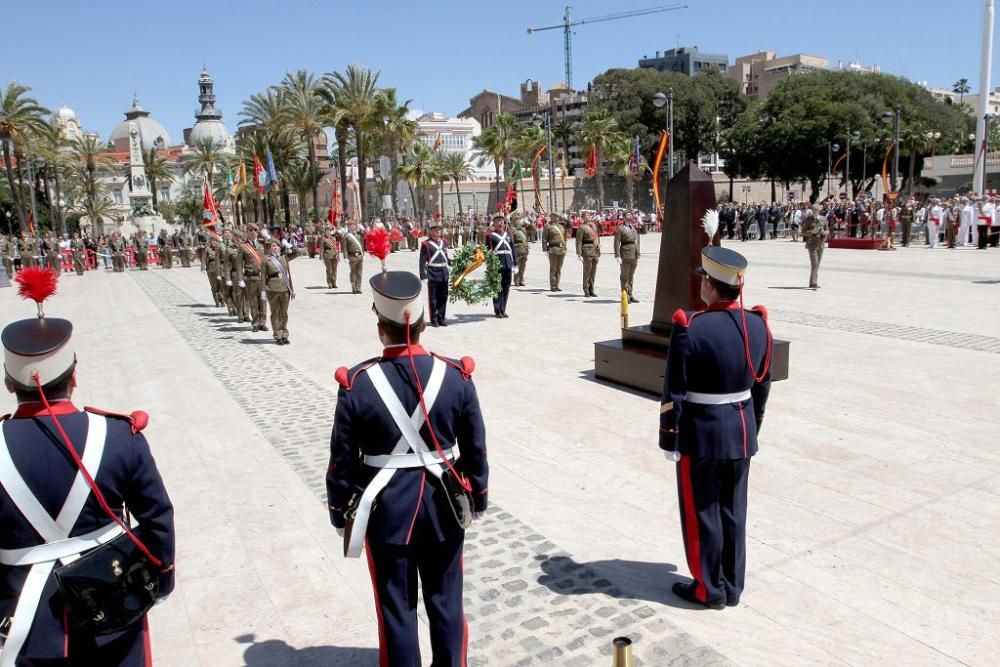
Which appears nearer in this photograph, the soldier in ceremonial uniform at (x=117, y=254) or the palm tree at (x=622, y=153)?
the soldier in ceremonial uniform at (x=117, y=254)

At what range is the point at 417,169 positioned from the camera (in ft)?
202

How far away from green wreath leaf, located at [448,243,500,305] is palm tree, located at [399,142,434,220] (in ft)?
152

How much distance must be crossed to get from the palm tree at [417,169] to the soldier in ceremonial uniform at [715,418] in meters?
56.5

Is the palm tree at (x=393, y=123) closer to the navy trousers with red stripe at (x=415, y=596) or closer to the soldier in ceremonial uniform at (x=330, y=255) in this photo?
the soldier in ceremonial uniform at (x=330, y=255)

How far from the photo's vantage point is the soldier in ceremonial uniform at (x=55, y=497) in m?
2.59

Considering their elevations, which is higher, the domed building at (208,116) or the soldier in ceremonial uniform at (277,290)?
the domed building at (208,116)

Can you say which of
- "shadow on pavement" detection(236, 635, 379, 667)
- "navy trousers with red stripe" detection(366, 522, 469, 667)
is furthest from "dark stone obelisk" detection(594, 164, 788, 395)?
"navy trousers with red stripe" detection(366, 522, 469, 667)

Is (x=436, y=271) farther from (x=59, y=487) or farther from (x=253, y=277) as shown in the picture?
(x=59, y=487)

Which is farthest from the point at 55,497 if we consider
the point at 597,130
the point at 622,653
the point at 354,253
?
the point at 597,130

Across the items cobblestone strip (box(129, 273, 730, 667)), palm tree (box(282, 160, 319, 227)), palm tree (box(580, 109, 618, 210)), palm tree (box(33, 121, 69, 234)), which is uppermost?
palm tree (box(580, 109, 618, 210))

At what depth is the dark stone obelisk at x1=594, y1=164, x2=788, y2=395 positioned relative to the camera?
8312 millimetres

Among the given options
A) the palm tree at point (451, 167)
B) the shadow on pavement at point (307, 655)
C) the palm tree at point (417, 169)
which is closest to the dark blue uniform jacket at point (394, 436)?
the shadow on pavement at point (307, 655)

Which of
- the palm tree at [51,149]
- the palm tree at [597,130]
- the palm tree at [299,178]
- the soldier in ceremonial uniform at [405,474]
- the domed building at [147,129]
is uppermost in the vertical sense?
the domed building at [147,129]

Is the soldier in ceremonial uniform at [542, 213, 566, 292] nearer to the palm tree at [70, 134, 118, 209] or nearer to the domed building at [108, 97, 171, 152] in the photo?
the palm tree at [70, 134, 118, 209]
